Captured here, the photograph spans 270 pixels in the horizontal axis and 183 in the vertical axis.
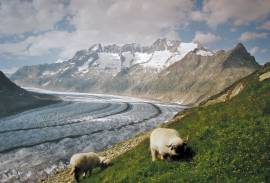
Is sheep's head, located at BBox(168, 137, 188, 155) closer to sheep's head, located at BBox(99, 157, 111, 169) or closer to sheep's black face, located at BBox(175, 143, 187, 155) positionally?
sheep's black face, located at BBox(175, 143, 187, 155)

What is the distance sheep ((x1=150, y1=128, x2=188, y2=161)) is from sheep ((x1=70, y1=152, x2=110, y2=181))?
8.06m

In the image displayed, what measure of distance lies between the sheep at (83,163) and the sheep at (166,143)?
8.06 meters

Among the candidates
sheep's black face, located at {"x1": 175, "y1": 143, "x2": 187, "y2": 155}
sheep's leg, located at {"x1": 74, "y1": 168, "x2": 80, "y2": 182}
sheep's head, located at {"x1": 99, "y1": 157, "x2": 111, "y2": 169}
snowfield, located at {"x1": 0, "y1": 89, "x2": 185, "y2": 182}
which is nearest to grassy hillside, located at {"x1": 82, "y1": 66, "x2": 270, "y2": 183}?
sheep's black face, located at {"x1": 175, "y1": 143, "x2": 187, "y2": 155}

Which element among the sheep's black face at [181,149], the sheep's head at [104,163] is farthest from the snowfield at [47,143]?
the sheep's black face at [181,149]

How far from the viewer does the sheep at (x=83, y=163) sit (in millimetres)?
27578

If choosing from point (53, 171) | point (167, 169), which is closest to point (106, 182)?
point (167, 169)

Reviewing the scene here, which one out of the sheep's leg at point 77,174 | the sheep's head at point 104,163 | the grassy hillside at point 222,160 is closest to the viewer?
the grassy hillside at point 222,160

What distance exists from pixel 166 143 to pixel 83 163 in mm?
10069

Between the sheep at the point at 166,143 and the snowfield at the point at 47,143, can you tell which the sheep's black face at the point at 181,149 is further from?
the snowfield at the point at 47,143

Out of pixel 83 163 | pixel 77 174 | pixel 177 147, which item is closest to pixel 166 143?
pixel 177 147

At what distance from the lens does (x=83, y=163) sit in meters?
27.9

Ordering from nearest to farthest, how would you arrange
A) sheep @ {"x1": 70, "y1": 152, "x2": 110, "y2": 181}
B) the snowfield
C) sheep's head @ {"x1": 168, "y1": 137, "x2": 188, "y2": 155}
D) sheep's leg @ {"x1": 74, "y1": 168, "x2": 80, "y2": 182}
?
sheep's head @ {"x1": 168, "y1": 137, "x2": 188, "y2": 155}
sheep's leg @ {"x1": 74, "y1": 168, "x2": 80, "y2": 182}
sheep @ {"x1": 70, "y1": 152, "x2": 110, "y2": 181}
the snowfield

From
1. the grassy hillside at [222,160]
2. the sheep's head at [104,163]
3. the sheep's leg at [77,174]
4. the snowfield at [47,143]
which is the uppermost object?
the grassy hillside at [222,160]

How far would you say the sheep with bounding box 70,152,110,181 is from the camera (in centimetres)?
2758
